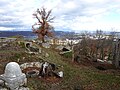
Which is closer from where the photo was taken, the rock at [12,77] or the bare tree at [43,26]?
the rock at [12,77]

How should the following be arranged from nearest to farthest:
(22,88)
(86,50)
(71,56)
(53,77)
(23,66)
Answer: (22,88) < (53,77) < (23,66) < (71,56) < (86,50)

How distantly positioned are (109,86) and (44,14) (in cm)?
2621

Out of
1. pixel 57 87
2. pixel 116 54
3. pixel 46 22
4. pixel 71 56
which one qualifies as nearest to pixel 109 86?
pixel 57 87

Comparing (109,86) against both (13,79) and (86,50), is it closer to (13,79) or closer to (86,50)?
(13,79)

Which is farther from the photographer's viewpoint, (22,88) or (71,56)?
(71,56)

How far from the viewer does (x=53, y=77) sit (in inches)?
774

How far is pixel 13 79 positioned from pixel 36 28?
1349 inches

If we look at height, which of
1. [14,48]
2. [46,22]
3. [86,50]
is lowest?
[86,50]

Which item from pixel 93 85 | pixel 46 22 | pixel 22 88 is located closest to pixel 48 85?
pixel 93 85

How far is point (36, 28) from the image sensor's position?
140 ft

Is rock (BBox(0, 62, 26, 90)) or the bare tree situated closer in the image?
rock (BBox(0, 62, 26, 90))

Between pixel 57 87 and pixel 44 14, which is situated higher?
pixel 44 14

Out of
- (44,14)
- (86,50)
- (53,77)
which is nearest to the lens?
(53,77)

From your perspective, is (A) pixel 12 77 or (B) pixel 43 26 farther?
(B) pixel 43 26
